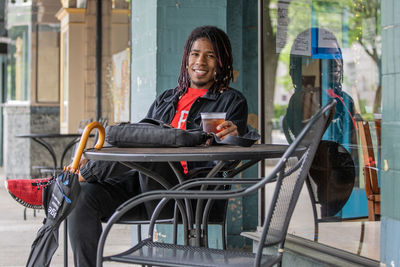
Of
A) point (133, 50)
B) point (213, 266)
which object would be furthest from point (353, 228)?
point (133, 50)

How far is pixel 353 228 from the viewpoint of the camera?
303 cm

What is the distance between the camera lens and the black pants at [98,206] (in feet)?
8.05

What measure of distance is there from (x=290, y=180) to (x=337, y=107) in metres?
1.51

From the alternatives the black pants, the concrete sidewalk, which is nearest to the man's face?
the black pants

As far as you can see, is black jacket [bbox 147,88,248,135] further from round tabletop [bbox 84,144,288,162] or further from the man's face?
round tabletop [bbox 84,144,288,162]

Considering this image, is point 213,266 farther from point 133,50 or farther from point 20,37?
point 20,37

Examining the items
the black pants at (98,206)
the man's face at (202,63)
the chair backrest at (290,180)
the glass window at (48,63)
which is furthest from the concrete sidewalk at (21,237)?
the glass window at (48,63)

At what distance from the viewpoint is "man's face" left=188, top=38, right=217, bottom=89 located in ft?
9.83

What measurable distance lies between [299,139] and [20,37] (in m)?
9.63

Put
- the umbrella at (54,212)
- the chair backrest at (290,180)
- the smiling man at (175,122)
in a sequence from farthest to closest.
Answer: the smiling man at (175,122) → the umbrella at (54,212) → the chair backrest at (290,180)

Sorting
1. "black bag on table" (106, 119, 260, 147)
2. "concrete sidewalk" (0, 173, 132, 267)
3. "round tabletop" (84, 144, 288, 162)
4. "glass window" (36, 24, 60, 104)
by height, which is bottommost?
"concrete sidewalk" (0, 173, 132, 267)

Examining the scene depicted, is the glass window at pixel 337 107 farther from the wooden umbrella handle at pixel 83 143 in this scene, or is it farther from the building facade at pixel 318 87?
the wooden umbrella handle at pixel 83 143

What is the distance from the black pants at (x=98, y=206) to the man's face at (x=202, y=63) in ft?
1.88

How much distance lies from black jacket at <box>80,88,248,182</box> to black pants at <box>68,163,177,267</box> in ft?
0.20
